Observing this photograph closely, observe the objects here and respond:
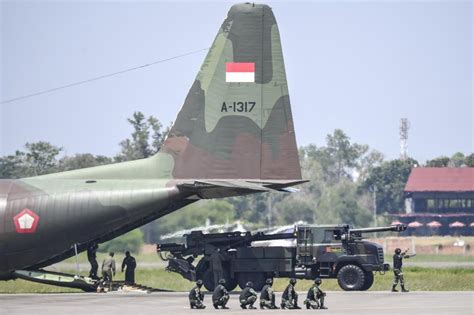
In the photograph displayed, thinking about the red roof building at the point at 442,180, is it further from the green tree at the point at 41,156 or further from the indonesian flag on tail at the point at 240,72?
the indonesian flag on tail at the point at 240,72

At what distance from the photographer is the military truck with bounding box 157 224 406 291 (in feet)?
133

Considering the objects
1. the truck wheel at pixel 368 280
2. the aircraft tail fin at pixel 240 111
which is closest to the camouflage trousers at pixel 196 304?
the aircraft tail fin at pixel 240 111

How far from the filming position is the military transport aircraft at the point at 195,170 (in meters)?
38.1

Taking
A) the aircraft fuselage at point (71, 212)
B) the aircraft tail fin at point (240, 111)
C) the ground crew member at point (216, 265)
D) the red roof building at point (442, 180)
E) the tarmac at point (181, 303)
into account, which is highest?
the red roof building at point (442, 180)

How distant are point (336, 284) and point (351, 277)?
6547mm

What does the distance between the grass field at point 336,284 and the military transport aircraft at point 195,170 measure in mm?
Answer: 6526

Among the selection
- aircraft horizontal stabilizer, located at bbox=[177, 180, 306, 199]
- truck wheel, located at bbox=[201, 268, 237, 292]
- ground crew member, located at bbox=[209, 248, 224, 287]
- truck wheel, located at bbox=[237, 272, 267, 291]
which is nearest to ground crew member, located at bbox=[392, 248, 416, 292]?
truck wheel, located at bbox=[237, 272, 267, 291]

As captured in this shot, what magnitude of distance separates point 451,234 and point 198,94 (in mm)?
59184

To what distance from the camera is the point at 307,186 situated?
165m

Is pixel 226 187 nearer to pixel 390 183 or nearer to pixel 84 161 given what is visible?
pixel 84 161

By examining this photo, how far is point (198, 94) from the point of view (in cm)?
3919

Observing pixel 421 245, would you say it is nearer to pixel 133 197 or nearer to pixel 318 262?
pixel 318 262

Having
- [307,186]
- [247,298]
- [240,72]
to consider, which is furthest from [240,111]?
[307,186]

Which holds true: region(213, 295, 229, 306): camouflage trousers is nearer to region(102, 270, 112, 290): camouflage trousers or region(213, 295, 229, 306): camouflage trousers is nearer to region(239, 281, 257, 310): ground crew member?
region(239, 281, 257, 310): ground crew member
